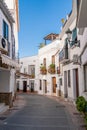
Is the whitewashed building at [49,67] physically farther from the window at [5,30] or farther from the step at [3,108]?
the step at [3,108]

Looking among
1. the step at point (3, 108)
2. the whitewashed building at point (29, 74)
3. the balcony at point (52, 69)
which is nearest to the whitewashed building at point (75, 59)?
the step at point (3, 108)

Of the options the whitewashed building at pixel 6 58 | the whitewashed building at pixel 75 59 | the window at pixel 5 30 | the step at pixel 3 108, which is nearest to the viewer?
the step at pixel 3 108

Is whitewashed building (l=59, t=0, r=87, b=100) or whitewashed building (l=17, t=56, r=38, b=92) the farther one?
whitewashed building (l=17, t=56, r=38, b=92)

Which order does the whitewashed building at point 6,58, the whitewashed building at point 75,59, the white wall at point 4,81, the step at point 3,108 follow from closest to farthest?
the step at point 3,108, the whitewashed building at point 75,59, the whitewashed building at point 6,58, the white wall at point 4,81

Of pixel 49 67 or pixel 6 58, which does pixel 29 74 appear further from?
pixel 6 58

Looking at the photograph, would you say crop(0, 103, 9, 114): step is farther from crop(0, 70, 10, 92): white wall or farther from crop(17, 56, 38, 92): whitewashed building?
crop(17, 56, 38, 92): whitewashed building

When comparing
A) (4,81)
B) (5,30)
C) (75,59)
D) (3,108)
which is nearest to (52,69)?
(4,81)

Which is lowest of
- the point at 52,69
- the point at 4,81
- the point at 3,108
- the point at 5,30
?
the point at 3,108

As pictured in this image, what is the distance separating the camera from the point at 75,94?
72.9 ft

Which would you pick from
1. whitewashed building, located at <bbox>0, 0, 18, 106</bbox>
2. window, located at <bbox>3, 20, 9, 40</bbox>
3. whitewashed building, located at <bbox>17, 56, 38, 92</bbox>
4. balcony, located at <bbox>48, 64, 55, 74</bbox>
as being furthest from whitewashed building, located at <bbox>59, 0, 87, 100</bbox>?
whitewashed building, located at <bbox>17, 56, 38, 92</bbox>

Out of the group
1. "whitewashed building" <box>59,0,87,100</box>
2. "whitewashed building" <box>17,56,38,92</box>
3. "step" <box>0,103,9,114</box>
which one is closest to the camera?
"step" <box>0,103,9,114</box>

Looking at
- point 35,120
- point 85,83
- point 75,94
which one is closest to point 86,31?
point 85,83

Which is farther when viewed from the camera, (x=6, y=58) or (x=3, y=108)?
(x=3, y=108)

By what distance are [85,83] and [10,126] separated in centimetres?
724
